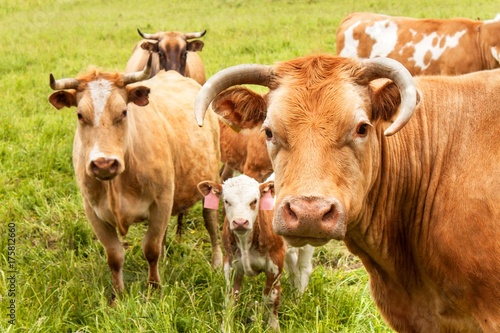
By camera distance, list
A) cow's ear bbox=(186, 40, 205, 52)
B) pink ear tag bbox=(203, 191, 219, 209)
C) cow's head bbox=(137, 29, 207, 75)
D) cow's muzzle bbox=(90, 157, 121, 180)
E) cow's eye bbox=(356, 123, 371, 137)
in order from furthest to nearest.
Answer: cow's ear bbox=(186, 40, 205, 52) → cow's head bbox=(137, 29, 207, 75) → pink ear tag bbox=(203, 191, 219, 209) → cow's muzzle bbox=(90, 157, 121, 180) → cow's eye bbox=(356, 123, 371, 137)

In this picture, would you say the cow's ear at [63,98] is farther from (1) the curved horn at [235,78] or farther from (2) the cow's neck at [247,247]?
(1) the curved horn at [235,78]

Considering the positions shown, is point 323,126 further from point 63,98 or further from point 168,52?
point 168,52

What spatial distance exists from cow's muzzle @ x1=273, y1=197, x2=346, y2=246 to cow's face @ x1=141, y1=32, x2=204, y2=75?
8.19 metres

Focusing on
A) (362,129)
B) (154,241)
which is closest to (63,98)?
(154,241)

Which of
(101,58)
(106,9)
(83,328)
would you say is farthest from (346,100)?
(106,9)

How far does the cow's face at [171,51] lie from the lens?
10859mm

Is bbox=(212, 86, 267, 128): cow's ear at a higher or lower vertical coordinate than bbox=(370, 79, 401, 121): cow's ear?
lower

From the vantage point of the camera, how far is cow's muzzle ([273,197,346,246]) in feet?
9.29

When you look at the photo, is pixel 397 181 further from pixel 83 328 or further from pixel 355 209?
pixel 83 328

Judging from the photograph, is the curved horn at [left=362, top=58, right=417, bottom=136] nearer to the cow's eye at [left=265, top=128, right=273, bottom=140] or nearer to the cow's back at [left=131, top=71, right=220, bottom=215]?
the cow's eye at [left=265, top=128, right=273, bottom=140]

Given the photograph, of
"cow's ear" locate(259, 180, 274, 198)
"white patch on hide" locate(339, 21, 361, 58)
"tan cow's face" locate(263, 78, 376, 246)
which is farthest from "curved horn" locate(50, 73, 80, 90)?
"white patch on hide" locate(339, 21, 361, 58)

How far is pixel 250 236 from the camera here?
5.66m

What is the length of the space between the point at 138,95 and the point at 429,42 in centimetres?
735

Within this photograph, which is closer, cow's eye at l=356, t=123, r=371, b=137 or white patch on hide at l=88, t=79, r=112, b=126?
cow's eye at l=356, t=123, r=371, b=137
